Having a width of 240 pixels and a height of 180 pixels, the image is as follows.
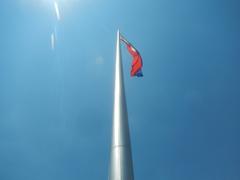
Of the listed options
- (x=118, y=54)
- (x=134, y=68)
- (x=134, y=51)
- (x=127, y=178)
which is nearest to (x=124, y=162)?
(x=127, y=178)

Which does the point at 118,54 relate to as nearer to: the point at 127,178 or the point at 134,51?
the point at 134,51

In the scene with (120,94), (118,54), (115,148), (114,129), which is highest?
(118,54)

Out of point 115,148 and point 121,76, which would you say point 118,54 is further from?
point 115,148

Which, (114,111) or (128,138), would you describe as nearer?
(128,138)

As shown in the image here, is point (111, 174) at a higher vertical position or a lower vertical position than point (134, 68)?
lower

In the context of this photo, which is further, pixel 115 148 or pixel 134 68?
pixel 134 68

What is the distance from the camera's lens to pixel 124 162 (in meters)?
13.5

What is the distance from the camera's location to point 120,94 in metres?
16.8

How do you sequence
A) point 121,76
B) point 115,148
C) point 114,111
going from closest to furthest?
1. point 115,148
2. point 114,111
3. point 121,76

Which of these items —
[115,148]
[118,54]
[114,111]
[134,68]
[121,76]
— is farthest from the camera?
[134,68]

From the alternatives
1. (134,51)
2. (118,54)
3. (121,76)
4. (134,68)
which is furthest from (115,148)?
(134,51)

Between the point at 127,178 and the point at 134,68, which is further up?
the point at 134,68

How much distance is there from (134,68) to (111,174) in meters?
13.7

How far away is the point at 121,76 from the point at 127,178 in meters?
7.47
